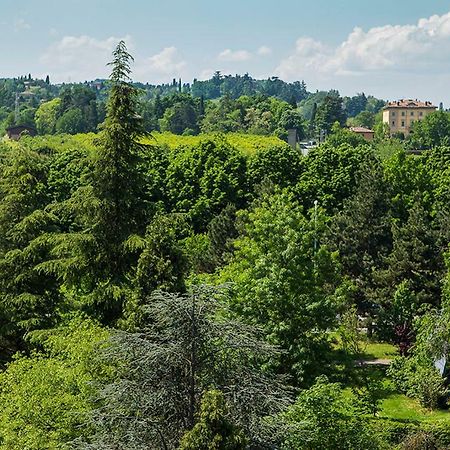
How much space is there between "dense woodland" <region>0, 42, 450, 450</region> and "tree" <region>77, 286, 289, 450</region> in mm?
28

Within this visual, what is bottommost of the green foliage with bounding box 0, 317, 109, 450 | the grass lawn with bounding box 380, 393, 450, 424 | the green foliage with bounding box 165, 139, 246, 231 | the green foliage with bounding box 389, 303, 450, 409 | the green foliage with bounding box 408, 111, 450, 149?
the grass lawn with bounding box 380, 393, 450, 424

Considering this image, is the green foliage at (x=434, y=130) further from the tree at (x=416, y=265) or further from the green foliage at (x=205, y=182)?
the tree at (x=416, y=265)

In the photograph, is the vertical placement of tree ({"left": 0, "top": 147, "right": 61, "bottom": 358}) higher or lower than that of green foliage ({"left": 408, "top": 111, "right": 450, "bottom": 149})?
lower

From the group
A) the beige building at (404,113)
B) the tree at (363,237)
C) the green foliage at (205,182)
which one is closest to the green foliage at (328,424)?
the tree at (363,237)

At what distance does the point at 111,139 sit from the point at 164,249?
5013 millimetres

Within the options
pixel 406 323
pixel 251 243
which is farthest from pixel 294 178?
pixel 251 243

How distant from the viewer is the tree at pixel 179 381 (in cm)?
1133

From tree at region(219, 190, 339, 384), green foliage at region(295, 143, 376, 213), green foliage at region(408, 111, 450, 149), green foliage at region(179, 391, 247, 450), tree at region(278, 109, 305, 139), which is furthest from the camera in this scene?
tree at region(278, 109, 305, 139)

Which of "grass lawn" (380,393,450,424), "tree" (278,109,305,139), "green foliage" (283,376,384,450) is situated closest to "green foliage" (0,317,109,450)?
"green foliage" (283,376,384,450)

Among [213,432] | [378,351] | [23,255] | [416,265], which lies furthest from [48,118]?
[213,432]

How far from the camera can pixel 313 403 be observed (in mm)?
14703

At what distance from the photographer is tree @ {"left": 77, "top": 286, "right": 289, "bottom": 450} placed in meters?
11.3

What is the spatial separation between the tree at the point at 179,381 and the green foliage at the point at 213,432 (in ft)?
3.05

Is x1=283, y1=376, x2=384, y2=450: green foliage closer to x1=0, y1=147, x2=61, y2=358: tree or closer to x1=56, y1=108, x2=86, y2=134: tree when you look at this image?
x1=0, y1=147, x2=61, y2=358: tree
